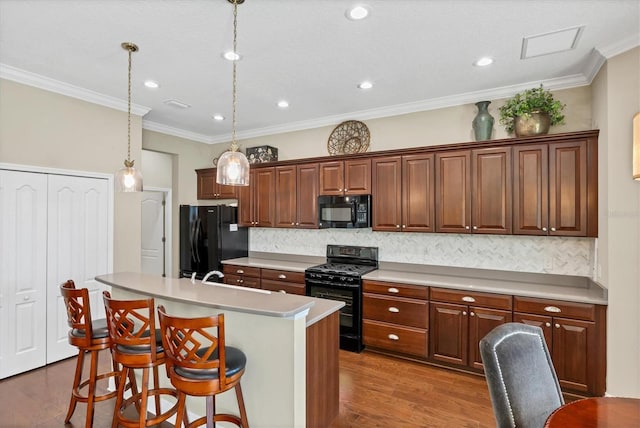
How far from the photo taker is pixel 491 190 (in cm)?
338

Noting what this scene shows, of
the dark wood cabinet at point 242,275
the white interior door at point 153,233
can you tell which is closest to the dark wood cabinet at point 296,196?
the dark wood cabinet at point 242,275

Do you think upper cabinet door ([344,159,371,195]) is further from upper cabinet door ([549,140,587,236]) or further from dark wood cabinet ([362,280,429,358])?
upper cabinet door ([549,140,587,236])

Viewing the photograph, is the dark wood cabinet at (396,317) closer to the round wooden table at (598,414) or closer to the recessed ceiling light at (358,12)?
the round wooden table at (598,414)

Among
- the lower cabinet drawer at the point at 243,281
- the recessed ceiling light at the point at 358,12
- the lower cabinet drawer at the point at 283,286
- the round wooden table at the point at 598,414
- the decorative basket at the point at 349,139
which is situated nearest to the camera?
the round wooden table at the point at 598,414

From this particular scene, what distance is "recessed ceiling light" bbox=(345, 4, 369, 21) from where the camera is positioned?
7.10 feet

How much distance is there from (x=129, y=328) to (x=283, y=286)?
2414 mm

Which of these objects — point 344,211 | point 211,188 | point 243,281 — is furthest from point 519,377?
point 211,188

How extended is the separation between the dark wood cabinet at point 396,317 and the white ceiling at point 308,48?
2.24 metres

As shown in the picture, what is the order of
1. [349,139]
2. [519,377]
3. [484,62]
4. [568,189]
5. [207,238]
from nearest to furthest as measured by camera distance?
[519,377] → [484,62] → [568,189] → [349,139] → [207,238]

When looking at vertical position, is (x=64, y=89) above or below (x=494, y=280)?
above

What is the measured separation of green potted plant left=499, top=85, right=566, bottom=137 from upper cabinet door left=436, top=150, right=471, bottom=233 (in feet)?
1.81

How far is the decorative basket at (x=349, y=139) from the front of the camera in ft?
14.5

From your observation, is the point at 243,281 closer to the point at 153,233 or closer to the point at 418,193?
the point at 153,233

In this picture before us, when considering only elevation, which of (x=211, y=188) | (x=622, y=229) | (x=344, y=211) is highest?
(x=211, y=188)
